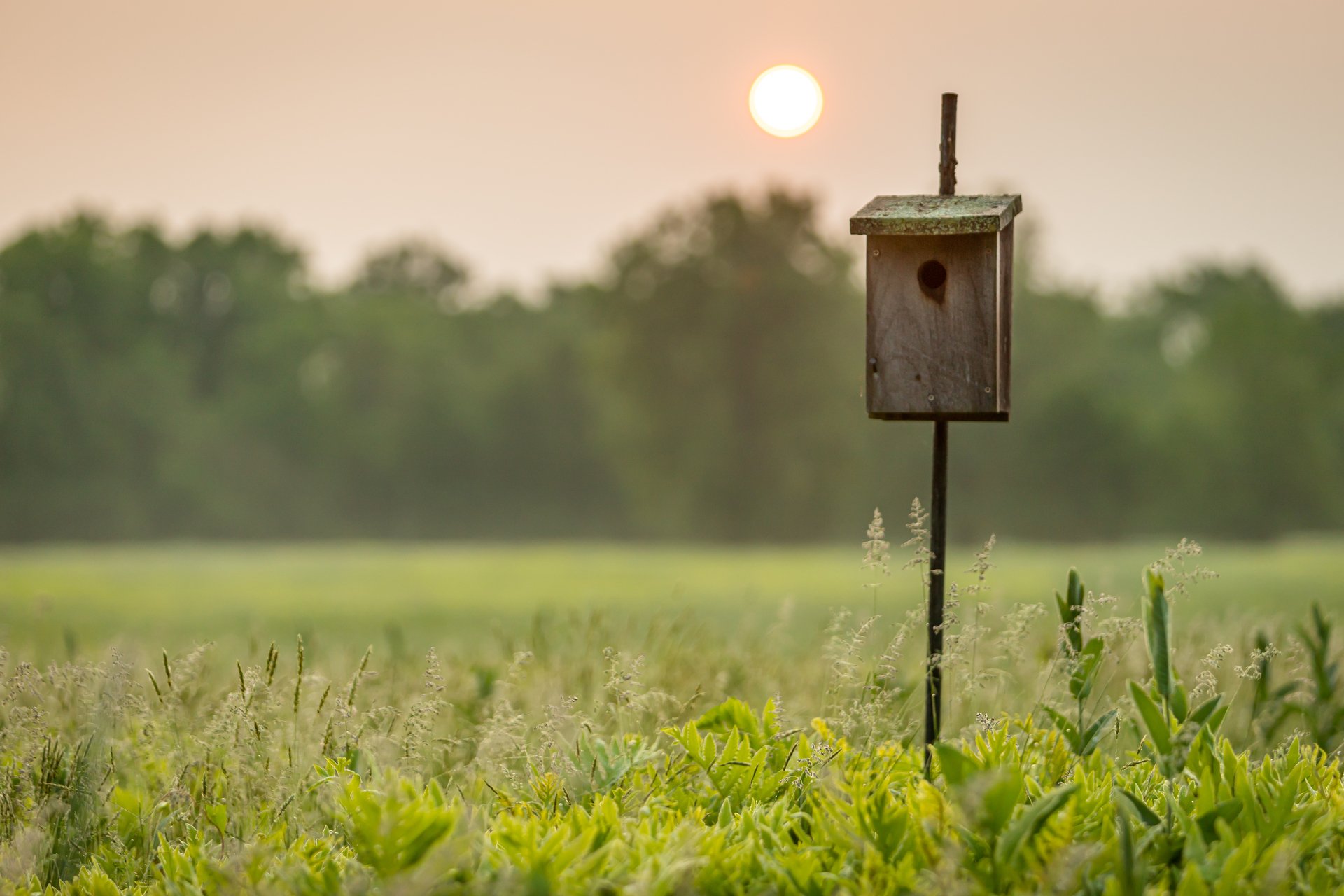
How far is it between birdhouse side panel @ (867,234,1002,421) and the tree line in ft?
100

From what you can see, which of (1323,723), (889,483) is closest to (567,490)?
(889,483)

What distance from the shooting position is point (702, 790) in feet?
11.6

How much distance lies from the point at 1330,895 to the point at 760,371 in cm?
3368

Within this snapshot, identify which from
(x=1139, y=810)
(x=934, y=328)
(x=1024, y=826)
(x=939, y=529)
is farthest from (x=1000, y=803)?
(x=934, y=328)

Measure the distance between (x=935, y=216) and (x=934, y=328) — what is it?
407mm

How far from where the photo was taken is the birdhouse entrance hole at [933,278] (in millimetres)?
4363

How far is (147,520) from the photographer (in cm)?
3884

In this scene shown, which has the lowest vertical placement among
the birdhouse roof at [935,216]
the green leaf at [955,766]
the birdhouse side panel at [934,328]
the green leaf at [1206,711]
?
the green leaf at [955,766]

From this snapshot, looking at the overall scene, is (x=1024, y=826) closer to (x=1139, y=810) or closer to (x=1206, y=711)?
(x=1139, y=810)

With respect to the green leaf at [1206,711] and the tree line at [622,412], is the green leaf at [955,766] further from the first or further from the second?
the tree line at [622,412]

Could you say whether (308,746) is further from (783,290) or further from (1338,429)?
(1338,429)

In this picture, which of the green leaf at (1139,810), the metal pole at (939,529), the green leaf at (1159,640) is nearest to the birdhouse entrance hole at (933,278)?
the metal pole at (939,529)

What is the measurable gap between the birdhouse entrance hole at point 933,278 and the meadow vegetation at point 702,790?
100cm

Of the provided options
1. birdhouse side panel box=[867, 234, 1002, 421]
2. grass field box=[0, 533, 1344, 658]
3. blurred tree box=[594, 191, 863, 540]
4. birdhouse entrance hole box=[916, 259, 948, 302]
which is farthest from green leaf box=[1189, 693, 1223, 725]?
blurred tree box=[594, 191, 863, 540]
